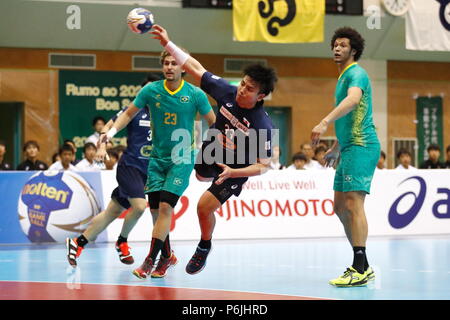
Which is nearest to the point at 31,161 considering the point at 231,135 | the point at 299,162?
the point at 299,162

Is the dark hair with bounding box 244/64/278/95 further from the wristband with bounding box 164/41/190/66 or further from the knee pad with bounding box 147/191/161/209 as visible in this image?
the knee pad with bounding box 147/191/161/209

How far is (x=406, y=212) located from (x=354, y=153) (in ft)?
20.6

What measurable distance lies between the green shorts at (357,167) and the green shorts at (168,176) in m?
1.61

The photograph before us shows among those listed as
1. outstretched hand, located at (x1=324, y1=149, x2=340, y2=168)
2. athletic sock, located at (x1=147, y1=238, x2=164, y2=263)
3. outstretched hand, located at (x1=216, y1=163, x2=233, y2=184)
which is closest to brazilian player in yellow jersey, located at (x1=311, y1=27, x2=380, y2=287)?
outstretched hand, located at (x1=324, y1=149, x2=340, y2=168)

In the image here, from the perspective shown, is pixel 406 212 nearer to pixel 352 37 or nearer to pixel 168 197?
pixel 352 37

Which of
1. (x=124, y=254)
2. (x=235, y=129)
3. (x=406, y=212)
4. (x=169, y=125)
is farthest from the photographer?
(x=406, y=212)

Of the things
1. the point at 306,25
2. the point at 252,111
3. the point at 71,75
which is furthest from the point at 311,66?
the point at 252,111

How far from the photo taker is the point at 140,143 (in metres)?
8.70

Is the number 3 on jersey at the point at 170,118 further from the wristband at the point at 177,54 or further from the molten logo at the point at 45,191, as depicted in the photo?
the molten logo at the point at 45,191

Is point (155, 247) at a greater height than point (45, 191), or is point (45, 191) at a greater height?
point (45, 191)

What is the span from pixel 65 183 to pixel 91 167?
1540 millimetres

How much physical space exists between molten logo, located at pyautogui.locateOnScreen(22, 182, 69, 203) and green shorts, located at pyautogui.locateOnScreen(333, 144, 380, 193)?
5.75 m

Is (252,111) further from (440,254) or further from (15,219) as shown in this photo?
(15,219)

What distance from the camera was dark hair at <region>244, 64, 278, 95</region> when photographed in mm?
6836
